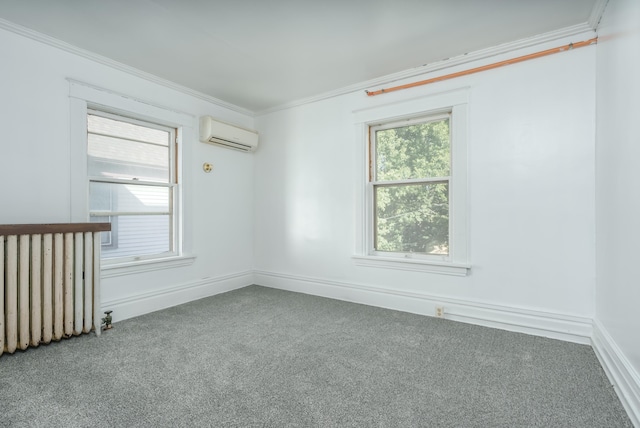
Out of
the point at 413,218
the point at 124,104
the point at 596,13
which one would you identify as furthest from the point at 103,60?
the point at 596,13

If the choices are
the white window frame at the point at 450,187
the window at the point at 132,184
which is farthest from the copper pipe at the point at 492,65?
the window at the point at 132,184

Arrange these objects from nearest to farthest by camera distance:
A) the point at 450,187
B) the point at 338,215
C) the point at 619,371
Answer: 1. the point at 619,371
2. the point at 450,187
3. the point at 338,215

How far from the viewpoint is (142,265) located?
3131mm

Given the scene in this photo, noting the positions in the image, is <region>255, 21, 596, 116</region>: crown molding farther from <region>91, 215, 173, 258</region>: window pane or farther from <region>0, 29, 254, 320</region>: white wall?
<region>91, 215, 173, 258</region>: window pane

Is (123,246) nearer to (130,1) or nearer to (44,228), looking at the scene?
(44,228)

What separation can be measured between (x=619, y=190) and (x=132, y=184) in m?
3.85

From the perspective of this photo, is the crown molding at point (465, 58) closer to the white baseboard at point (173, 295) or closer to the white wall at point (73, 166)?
the white wall at point (73, 166)

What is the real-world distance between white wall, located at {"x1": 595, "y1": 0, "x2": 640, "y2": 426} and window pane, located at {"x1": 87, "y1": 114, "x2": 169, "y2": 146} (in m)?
3.77

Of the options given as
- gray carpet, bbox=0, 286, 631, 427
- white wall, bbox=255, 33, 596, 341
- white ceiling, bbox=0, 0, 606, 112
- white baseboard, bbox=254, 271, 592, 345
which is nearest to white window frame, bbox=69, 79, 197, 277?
white ceiling, bbox=0, 0, 606, 112

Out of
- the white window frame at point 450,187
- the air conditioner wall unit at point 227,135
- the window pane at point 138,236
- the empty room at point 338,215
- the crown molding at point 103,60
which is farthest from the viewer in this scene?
the air conditioner wall unit at point 227,135

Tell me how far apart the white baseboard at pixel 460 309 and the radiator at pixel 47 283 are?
6.94ft

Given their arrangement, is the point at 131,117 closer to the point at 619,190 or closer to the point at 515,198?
the point at 515,198

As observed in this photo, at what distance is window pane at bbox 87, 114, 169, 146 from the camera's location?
286 cm

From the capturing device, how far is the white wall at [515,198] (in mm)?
2395
